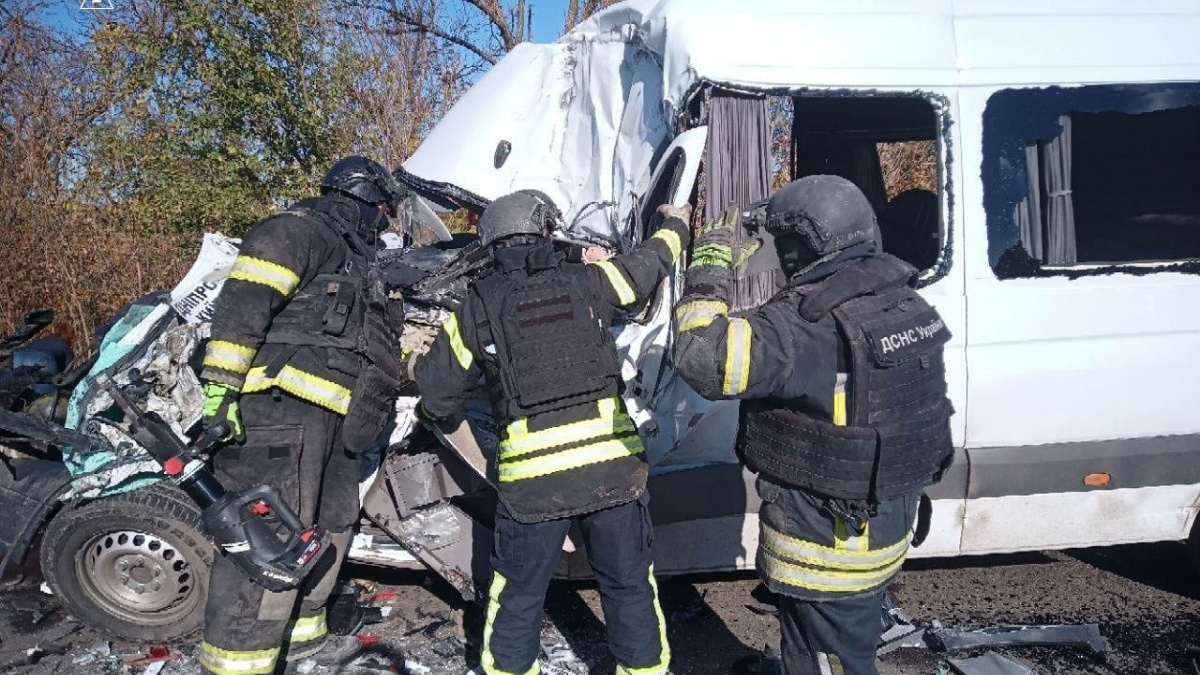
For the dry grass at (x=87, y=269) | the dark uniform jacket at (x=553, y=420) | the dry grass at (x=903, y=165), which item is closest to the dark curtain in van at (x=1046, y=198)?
the dry grass at (x=903, y=165)

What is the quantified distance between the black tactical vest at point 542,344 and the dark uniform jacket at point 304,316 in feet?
2.05

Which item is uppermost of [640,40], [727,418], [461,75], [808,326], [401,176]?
[461,75]

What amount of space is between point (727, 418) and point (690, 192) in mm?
891

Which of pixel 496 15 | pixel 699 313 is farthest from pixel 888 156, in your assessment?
pixel 496 15

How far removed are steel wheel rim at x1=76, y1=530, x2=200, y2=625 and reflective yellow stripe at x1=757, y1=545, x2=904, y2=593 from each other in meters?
2.54

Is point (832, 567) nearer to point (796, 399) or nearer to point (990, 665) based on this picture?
point (796, 399)

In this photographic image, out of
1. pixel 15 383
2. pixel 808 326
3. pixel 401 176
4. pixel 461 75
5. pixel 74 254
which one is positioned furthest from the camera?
pixel 461 75

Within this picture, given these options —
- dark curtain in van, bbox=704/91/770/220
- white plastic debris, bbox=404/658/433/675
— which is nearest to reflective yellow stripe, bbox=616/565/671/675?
white plastic debris, bbox=404/658/433/675

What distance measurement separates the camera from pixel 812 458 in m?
2.18

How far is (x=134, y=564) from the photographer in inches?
133

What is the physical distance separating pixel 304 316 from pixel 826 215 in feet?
6.29

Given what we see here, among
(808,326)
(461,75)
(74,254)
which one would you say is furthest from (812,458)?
(461,75)

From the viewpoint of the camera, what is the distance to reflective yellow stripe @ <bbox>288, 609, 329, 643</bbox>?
3273mm

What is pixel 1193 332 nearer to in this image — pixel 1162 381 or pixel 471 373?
pixel 1162 381
